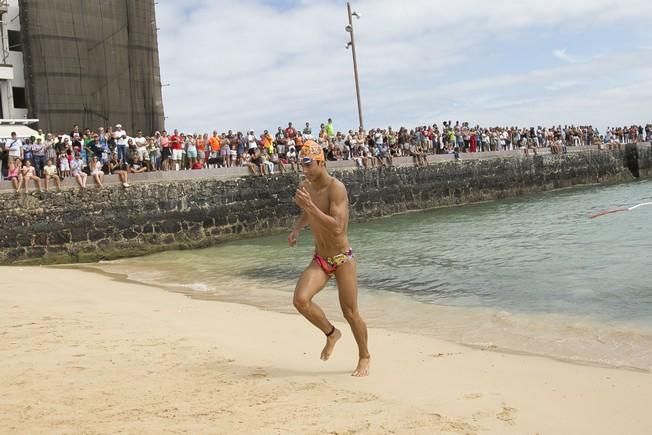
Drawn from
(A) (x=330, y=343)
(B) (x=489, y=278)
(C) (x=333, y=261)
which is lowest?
(B) (x=489, y=278)

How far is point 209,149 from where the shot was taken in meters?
22.8

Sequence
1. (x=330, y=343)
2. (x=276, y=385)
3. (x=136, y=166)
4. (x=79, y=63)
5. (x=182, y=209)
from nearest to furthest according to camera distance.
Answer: (x=276, y=385) < (x=330, y=343) < (x=136, y=166) < (x=182, y=209) < (x=79, y=63)

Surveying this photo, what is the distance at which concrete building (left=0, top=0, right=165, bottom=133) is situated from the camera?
94.8ft

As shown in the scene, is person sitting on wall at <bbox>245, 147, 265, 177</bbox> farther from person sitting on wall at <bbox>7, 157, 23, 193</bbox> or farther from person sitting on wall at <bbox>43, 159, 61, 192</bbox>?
person sitting on wall at <bbox>7, 157, 23, 193</bbox>

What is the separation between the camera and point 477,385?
5.09 meters

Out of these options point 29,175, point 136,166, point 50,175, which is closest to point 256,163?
point 136,166

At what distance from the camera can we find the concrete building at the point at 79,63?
94.8ft

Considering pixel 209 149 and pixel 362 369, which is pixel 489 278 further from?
pixel 209 149

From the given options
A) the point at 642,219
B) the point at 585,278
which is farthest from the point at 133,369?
the point at 642,219

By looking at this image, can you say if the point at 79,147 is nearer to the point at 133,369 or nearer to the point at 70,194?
the point at 70,194

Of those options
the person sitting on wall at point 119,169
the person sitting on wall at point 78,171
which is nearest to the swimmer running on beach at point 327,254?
the person sitting on wall at point 78,171

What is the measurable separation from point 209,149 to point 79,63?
11.3 meters

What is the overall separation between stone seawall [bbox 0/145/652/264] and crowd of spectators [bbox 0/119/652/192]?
507mm

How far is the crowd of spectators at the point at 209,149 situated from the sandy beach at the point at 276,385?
11391 millimetres
